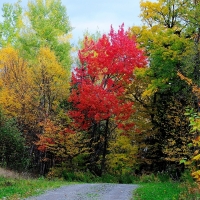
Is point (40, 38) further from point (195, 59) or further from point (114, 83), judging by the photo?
point (195, 59)

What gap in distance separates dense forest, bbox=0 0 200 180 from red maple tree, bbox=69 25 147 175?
7 cm

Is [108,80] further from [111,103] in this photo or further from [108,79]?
[111,103]

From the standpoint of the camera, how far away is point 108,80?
76.6ft

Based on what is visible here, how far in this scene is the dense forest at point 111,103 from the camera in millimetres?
19797

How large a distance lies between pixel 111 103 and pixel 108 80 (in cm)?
187

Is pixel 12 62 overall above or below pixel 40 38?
below

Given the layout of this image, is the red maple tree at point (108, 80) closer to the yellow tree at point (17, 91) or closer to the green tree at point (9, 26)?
the yellow tree at point (17, 91)

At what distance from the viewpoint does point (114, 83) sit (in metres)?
23.6

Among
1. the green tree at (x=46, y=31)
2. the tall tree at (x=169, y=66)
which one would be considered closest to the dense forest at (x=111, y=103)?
the tall tree at (x=169, y=66)

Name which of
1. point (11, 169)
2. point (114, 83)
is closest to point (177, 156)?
point (114, 83)

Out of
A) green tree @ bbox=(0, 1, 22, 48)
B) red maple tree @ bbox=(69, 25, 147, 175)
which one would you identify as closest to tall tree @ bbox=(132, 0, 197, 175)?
red maple tree @ bbox=(69, 25, 147, 175)

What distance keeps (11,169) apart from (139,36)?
12453 mm

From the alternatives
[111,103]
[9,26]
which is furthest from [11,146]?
[9,26]

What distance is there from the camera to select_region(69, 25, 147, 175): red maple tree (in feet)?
73.2
